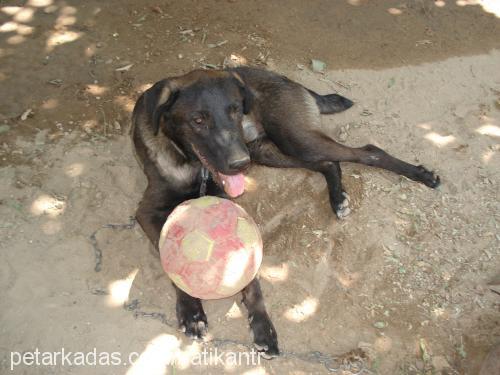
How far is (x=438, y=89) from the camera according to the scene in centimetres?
493

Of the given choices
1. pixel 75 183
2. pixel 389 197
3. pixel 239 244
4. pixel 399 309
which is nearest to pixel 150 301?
pixel 239 244

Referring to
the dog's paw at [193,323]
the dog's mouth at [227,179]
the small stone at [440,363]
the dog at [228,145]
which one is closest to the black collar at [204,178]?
the dog at [228,145]

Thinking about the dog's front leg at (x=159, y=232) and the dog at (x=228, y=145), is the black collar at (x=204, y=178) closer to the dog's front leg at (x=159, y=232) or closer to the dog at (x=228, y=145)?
the dog at (x=228, y=145)

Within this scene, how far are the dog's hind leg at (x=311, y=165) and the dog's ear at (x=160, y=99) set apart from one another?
1104 millimetres

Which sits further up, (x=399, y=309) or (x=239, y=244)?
(x=239, y=244)

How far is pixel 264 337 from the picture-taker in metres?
3.15

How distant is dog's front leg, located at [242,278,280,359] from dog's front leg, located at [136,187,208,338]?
1.06ft

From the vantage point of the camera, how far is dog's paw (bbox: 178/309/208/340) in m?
3.18

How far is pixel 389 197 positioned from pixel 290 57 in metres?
2.04

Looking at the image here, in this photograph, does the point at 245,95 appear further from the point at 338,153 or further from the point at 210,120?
the point at 338,153

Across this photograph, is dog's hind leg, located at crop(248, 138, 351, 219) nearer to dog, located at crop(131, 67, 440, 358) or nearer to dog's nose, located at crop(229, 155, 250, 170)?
dog, located at crop(131, 67, 440, 358)

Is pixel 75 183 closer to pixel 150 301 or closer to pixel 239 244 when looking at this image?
pixel 150 301

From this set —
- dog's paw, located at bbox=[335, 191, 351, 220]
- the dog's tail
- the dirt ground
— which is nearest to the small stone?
the dirt ground

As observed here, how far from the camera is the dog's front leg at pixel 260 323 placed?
123 inches
